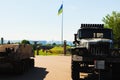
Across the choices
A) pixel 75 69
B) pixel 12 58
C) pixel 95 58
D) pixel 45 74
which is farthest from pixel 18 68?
pixel 95 58

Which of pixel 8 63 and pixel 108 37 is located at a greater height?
pixel 108 37

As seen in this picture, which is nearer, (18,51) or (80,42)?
(80,42)

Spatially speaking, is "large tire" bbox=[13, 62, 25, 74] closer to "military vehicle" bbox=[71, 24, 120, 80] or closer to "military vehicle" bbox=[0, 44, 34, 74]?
"military vehicle" bbox=[0, 44, 34, 74]

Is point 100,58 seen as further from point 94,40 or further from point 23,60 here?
point 23,60

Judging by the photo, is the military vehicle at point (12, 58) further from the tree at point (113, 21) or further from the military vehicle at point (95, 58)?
the tree at point (113, 21)

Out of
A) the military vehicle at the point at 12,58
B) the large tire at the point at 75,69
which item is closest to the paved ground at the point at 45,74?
the military vehicle at the point at 12,58

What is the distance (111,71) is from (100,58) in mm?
1202

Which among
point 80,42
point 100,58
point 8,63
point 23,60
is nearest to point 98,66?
point 100,58

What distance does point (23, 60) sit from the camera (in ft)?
64.8

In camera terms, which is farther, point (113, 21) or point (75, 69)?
point (113, 21)

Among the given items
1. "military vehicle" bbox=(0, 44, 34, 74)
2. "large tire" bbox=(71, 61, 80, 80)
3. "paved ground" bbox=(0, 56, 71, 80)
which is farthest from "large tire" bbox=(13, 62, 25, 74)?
"large tire" bbox=(71, 61, 80, 80)

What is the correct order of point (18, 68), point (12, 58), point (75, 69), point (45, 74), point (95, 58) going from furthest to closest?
point (45, 74), point (18, 68), point (12, 58), point (75, 69), point (95, 58)

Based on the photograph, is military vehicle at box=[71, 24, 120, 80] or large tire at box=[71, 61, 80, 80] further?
large tire at box=[71, 61, 80, 80]

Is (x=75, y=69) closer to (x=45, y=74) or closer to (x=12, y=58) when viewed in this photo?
(x=12, y=58)
